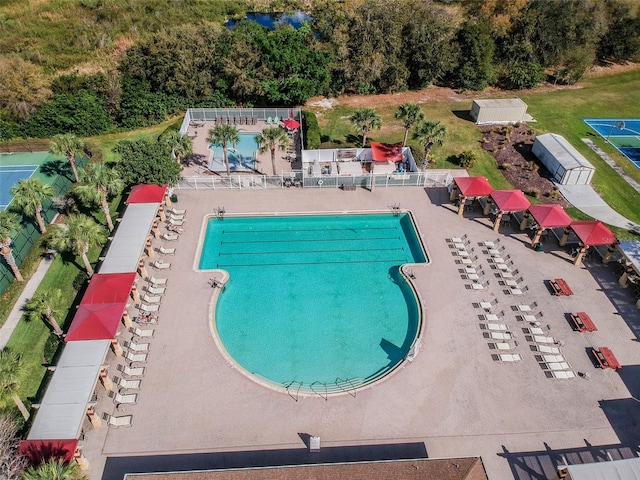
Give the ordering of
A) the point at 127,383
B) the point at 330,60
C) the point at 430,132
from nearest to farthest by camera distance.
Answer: the point at 127,383
the point at 430,132
the point at 330,60

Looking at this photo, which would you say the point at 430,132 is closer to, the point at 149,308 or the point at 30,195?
the point at 149,308

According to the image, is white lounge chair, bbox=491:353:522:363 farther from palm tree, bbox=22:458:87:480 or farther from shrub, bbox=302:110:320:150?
shrub, bbox=302:110:320:150

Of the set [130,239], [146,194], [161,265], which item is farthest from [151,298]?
[146,194]

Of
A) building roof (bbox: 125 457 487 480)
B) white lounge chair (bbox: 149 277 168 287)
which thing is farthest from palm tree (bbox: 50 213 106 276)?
building roof (bbox: 125 457 487 480)

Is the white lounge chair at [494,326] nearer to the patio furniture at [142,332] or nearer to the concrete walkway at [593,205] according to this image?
the concrete walkway at [593,205]

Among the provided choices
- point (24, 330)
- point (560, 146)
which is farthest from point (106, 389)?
point (560, 146)

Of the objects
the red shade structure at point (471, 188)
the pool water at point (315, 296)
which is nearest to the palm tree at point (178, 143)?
the pool water at point (315, 296)
